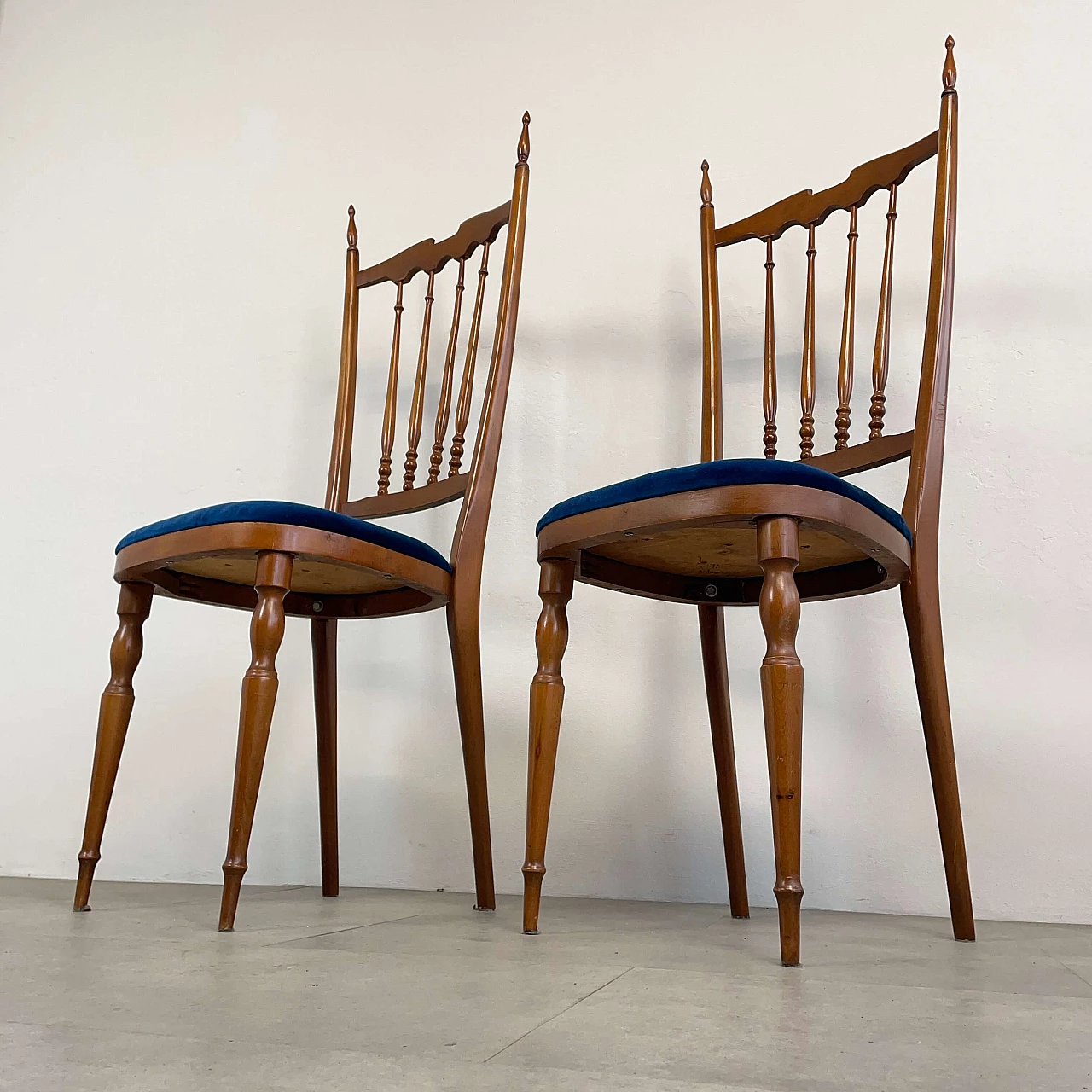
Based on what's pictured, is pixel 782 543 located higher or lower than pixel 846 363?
lower

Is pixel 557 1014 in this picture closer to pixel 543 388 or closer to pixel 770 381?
pixel 770 381

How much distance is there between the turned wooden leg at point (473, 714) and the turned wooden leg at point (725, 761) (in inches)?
12.4

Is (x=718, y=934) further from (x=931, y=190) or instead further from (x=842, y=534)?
(x=931, y=190)

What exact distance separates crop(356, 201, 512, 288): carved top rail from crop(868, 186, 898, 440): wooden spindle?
54 cm

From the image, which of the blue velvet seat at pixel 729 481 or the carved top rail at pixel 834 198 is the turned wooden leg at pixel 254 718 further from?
the carved top rail at pixel 834 198

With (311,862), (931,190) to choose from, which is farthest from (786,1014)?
(931,190)

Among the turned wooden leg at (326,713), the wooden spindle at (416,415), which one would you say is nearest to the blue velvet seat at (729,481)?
the wooden spindle at (416,415)

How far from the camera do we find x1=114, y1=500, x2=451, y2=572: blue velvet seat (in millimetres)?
1150

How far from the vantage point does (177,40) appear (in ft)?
7.59

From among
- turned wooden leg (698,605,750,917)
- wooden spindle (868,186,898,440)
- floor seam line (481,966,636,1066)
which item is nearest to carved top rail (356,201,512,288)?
wooden spindle (868,186,898,440)

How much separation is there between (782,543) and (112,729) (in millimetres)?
854

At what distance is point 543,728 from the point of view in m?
1.18

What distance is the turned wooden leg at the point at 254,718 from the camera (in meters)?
1.10

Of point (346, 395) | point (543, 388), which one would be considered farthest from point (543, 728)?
point (543, 388)
